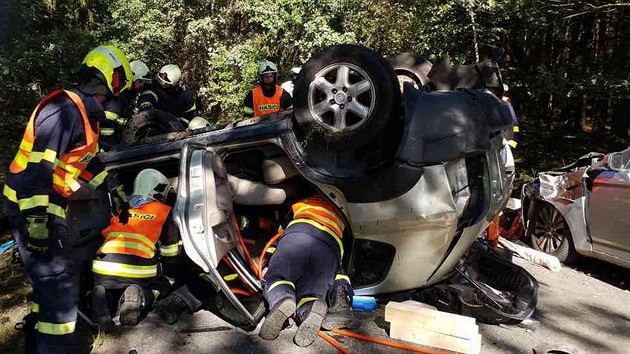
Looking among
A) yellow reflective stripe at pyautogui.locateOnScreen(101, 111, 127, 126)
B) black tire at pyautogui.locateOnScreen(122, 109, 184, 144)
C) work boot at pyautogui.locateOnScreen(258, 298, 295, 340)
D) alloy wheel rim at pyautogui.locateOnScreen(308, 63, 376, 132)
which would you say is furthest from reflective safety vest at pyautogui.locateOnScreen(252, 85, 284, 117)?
work boot at pyautogui.locateOnScreen(258, 298, 295, 340)

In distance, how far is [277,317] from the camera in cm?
320

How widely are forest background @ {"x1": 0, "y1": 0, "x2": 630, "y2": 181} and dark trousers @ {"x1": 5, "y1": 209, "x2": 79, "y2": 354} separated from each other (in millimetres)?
7366

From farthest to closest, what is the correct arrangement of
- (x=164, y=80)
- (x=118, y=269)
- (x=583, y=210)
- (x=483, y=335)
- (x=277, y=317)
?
(x=164, y=80) < (x=583, y=210) < (x=118, y=269) < (x=483, y=335) < (x=277, y=317)

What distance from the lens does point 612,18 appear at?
9758 millimetres

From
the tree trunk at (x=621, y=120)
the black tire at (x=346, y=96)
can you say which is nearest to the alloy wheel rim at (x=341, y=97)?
the black tire at (x=346, y=96)

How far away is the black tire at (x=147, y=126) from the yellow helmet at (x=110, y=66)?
5.02 ft

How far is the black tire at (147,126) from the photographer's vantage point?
5.12 m

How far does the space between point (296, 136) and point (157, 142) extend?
1.23 m

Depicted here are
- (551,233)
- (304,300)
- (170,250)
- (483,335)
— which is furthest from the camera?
(551,233)

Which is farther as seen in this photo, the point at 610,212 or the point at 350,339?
the point at 610,212

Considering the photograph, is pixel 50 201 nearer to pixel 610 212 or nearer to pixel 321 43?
pixel 610 212

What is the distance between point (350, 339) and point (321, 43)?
26.9 feet

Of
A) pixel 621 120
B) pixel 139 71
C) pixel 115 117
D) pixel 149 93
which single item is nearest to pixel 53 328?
pixel 115 117

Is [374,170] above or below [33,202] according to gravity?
above
